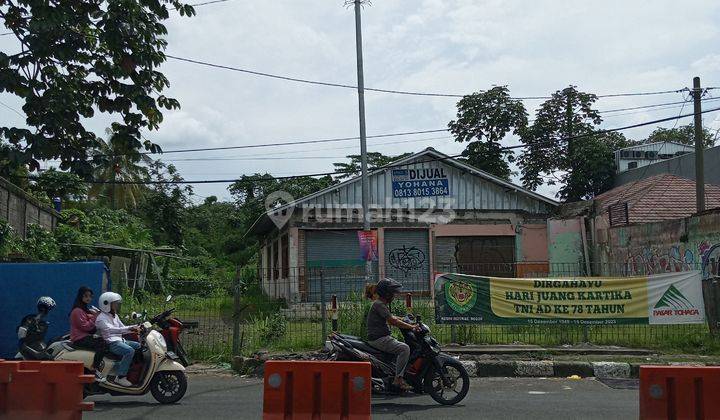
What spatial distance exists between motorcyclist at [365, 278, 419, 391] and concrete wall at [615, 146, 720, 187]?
1089 inches

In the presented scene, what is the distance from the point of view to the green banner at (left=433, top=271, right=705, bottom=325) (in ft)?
43.5

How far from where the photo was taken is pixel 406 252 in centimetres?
2439

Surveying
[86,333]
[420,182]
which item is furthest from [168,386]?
[420,182]

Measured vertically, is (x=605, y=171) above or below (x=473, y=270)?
above

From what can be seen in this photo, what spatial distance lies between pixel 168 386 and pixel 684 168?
30.3 m

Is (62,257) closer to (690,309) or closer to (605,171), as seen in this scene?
(690,309)

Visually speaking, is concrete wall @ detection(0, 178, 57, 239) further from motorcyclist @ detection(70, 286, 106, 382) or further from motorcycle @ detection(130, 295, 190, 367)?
motorcycle @ detection(130, 295, 190, 367)

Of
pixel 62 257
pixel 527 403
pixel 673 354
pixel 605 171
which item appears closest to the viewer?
pixel 527 403

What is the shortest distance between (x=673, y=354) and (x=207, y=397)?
8.32 m

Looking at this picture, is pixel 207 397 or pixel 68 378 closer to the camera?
pixel 68 378

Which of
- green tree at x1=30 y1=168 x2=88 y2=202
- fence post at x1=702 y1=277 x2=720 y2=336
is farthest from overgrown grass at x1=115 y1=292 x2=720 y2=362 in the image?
green tree at x1=30 y1=168 x2=88 y2=202

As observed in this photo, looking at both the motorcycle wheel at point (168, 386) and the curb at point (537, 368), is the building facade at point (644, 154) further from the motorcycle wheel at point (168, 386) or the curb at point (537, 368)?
the motorcycle wheel at point (168, 386)

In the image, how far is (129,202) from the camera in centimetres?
4578

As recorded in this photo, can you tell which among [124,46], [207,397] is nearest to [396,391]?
[207,397]
